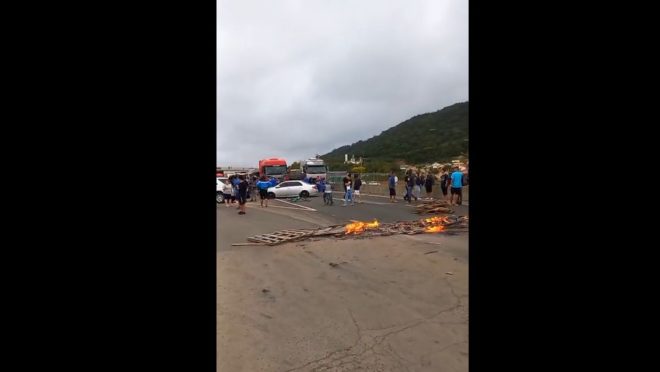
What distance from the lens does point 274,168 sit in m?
30.6

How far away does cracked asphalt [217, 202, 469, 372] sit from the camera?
322cm

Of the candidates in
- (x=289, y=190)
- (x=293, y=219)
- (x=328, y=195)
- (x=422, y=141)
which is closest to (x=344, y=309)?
(x=293, y=219)

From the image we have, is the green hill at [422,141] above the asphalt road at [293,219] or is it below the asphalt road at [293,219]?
above

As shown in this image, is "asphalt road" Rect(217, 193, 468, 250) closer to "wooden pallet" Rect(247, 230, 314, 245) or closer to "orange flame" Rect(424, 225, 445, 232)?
"wooden pallet" Rect(247, 230, 314, 245)

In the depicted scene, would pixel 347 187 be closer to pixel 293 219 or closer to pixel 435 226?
pixel 293 219

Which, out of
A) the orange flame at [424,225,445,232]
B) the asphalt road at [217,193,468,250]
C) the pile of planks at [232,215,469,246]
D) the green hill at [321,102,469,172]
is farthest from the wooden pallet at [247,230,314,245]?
the green hill at [321,102,469,172]

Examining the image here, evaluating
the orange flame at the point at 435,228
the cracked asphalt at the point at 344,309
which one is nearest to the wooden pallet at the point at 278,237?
the cracked asphalt at the point at 344,309

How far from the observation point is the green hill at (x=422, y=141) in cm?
6241

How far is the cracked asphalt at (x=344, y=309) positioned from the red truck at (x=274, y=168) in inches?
907

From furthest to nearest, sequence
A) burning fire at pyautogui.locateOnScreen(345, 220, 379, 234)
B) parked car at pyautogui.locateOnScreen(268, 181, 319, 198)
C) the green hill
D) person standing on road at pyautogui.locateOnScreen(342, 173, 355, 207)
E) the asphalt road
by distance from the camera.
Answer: the green hill < parked car at pyautogui.locateOnScreen(268, 181, 319, 198) < person standing on road at pyautogui.locateOnScreen(342, 173, 355, 207) < the asphalt road < burning fire at pyautogui.locateOnScreen(345, 220, 379, 234)

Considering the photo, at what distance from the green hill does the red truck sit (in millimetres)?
21270

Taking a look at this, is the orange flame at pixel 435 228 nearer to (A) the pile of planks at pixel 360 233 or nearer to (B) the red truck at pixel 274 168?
(A) the pile of planks at pixel 360 233

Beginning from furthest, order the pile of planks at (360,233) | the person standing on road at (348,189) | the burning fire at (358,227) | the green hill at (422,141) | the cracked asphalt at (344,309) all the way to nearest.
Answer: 1. the green hill at (422,141)
2. the person standing on road at (348,189)
3. the burning fire at (358,227)
4. the pile of planks at (360,233)
5. the cracked asphalt at (344,309)
